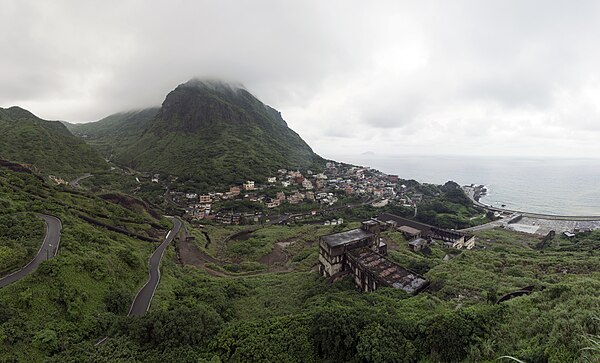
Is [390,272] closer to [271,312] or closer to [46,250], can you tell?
[271,312]

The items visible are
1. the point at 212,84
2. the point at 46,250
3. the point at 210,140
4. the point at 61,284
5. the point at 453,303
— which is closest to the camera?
the point at 61,284

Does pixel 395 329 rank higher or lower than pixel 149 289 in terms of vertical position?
higher

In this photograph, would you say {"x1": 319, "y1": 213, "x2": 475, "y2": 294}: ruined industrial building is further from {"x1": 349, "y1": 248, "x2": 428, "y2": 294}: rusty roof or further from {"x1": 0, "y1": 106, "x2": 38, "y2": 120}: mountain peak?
{"x1": 0, "y1": 106, "x2": 38, "y2": 120}: mountain peak

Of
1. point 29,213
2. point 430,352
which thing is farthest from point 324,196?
point 430,352

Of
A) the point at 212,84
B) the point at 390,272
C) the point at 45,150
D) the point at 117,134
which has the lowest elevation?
the point at 390,272

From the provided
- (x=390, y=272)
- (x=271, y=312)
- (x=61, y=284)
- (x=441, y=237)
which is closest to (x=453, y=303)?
(x=390, y=272)

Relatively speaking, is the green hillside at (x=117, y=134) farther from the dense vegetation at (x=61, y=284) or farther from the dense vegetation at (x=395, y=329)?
the dense vegetation at (x=395, y=329)

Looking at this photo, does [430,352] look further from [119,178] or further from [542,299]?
[119,178]
